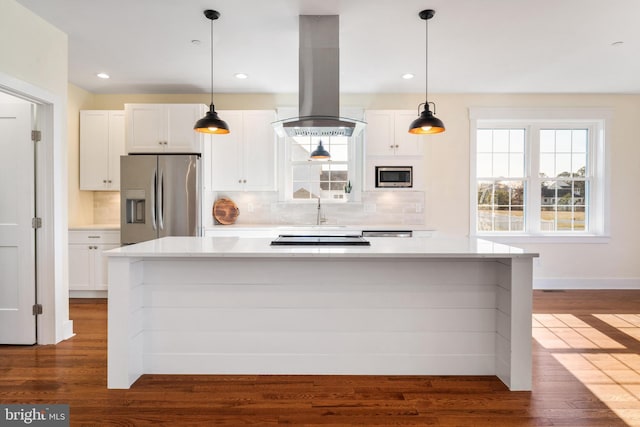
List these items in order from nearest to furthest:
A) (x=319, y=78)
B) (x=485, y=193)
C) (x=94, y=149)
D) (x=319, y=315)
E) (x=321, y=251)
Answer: (x=321, y=251)
(x=319, y=315)
(x=319, y=78)
(x=94, y=149)
(x=485, y=193)

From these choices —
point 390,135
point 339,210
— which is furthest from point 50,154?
point 390,135

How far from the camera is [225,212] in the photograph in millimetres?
5074

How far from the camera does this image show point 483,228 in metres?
5.37

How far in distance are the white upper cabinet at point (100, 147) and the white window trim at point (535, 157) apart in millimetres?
4698

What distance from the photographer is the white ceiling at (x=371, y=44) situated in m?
2.94

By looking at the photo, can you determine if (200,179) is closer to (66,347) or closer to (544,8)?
(66,347)

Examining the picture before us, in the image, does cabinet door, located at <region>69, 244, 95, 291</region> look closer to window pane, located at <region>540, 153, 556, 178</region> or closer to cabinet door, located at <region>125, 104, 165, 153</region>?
cabinet door, located at <region>125, 104, 165, 153</region>

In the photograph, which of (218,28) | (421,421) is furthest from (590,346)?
(218,28)

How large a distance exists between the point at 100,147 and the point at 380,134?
143 inches

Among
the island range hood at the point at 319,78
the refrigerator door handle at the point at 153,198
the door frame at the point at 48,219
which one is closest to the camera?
the island range hood at the point at 319,78

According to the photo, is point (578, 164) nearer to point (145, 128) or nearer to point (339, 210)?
point (339, 210)

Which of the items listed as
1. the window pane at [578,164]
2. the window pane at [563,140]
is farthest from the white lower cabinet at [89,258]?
the window pane at [578,164]

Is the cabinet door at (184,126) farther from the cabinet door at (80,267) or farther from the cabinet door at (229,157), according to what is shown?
the cabinet door at (80,267)

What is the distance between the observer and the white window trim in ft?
16.9
